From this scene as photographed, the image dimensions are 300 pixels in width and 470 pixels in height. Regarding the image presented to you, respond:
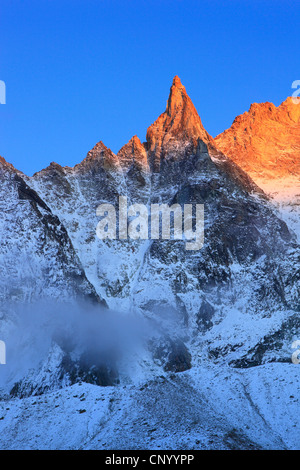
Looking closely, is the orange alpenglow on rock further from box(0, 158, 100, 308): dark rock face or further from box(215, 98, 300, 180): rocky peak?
box(0, 158, 100, 308): dark rock face

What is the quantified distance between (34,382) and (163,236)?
40532 mm

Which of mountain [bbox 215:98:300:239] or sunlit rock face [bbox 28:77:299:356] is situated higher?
mountain [bbox 215:98:300:239]

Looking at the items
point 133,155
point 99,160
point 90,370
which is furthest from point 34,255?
point 133,155

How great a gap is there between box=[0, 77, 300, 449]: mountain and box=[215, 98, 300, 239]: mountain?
849 centimetres

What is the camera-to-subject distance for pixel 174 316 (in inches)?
3556

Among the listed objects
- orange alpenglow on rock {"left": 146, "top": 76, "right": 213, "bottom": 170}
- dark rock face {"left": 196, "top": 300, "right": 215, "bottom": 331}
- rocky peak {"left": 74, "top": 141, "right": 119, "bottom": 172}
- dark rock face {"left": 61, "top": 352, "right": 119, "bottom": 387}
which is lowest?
dark rock face {"left": 61, "top": 352, "right": 119, "bottom": 387}

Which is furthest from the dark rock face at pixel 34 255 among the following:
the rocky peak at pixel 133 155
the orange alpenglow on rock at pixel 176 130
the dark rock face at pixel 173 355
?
the orange alpenglow on rock at pixel 176 130

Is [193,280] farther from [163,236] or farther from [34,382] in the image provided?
[34,382]

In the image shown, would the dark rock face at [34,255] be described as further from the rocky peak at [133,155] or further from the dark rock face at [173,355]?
the rocky peak at [133,155]

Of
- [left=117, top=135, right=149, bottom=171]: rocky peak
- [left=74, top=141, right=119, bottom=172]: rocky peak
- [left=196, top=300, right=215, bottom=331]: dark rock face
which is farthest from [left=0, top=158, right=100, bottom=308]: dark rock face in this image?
[left=117, top=135, right=149, bottom=171]: rocky peak

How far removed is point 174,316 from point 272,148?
249ft

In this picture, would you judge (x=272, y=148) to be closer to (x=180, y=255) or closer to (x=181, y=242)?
(x=181, y=242)

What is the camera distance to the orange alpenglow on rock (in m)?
127

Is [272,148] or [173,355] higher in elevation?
[272,148]
